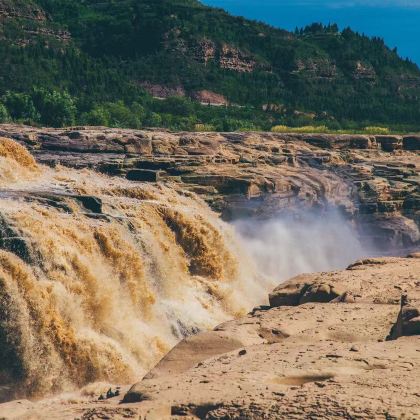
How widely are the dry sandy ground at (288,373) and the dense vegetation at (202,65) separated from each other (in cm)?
5548

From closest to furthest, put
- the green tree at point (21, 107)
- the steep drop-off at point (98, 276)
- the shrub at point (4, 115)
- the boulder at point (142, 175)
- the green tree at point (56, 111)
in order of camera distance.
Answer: the steep drop-off at point (98, 276) < the boulder at point (142, 175) < the shrub at point (4, 115) < the green tree at point (56, 111) < the green tree at point (21, 107)

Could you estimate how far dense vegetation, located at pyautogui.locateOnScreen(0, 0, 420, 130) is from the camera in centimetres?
9375

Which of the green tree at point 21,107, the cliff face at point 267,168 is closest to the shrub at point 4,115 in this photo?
the green tree at point 21,107

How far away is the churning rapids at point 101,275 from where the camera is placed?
25.4 metres

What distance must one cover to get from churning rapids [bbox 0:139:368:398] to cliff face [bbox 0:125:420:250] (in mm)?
2102

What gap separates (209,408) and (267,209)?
30.9 m

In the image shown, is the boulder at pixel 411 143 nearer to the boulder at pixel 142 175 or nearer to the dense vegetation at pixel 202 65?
the dense vegetation at pixel 202 65

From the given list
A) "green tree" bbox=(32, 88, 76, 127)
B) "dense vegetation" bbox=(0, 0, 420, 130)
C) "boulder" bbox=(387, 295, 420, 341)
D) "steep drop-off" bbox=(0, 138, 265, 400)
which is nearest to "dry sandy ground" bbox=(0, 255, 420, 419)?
"boulder" bbox=(387, 295, 420, 341)

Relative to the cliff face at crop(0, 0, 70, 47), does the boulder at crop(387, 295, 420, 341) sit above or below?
below

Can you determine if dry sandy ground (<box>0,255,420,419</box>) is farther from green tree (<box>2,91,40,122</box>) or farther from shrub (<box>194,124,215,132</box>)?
shrub (<box>194,124,215,132</box>)

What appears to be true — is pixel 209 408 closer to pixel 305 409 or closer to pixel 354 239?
pixel 305 409

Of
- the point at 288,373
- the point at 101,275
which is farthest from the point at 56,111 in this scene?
the point at 288,373

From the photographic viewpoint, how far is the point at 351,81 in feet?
436

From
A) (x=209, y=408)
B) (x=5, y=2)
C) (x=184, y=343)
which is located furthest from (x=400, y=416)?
(x=5, y=2)
